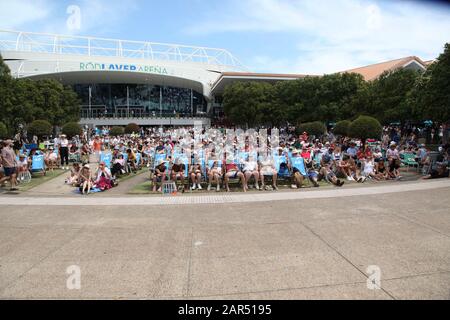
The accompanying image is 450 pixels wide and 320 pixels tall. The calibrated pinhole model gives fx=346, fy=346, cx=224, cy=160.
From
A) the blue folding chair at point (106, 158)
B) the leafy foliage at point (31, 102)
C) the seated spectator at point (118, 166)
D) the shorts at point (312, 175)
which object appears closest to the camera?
the shorts at point (312, 175)

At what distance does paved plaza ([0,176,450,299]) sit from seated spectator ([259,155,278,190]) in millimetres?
2111

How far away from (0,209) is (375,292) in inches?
333

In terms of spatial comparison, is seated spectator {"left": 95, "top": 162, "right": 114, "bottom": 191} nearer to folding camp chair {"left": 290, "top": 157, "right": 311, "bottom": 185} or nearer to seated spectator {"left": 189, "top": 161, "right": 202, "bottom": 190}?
seated spectator {"left": 189, "top": 161, "right": 202, "bottom": 190}

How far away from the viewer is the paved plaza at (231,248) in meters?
3.90

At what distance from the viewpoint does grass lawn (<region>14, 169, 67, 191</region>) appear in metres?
11.8

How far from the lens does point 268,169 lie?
11312mm

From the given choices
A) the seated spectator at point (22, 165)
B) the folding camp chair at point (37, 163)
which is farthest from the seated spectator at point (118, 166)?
the seated spectator at point (22, 165)

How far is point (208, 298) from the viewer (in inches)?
146

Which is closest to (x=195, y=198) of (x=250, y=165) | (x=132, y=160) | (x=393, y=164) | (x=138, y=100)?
(x=250, y=165)

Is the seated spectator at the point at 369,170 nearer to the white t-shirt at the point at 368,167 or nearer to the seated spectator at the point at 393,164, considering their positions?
the white t-shirt at the point at 368,167

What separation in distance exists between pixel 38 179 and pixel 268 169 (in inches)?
347

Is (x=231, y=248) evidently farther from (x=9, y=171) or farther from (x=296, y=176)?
(x=9, y=171)

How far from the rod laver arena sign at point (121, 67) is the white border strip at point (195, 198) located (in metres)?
60.1

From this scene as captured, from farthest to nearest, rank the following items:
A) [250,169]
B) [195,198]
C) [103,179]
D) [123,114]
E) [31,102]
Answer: [123,114] < [31,102] < [103,179] < [250,169] < [195,198]
